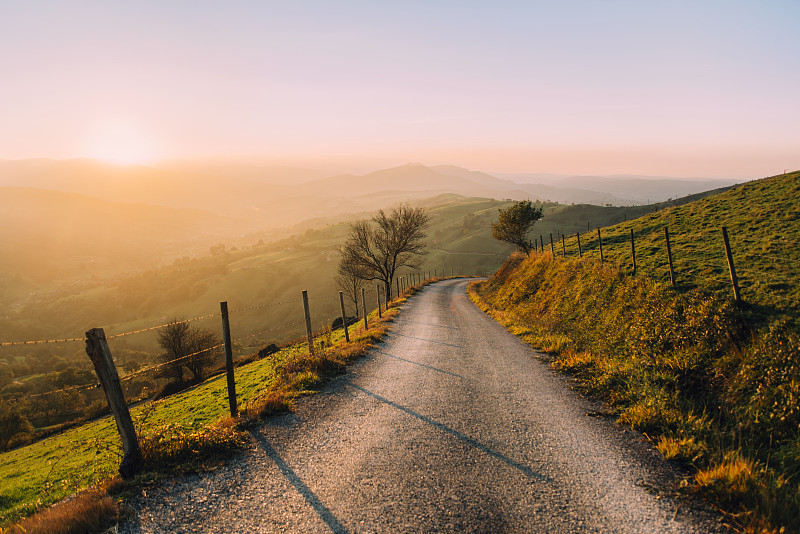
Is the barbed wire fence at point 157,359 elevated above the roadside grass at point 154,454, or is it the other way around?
the roadside grass at point 154,454

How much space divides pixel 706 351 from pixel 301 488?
1037cm

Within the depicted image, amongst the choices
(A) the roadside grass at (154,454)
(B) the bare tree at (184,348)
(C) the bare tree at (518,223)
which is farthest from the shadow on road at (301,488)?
(C) the bare tree at (518,223)

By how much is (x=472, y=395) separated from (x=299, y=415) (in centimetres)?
453

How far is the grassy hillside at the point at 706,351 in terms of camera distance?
521 centimetres

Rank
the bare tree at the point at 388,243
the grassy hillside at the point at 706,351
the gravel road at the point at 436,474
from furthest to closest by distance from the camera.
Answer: the bare tree at the point at 388,243, the grassy hillside at the point at 706,351, the gravel road at the point at 436,474

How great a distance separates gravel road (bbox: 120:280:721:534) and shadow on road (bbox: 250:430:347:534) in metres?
0.02

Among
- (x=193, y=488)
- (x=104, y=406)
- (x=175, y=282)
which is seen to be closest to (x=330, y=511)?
(x=193, y=488)

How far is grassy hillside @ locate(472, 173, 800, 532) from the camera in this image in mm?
5207

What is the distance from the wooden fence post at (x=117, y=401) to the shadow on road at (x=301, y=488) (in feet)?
6.62

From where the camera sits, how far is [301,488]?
550cm

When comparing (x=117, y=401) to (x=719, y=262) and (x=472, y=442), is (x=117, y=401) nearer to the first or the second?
(x=472, y=442)

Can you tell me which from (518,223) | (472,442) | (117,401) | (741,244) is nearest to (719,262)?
(741,244)

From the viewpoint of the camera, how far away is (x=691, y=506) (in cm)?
479

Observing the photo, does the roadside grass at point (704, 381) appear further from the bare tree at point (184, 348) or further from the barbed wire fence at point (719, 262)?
the bare tree at point (184, 348)
